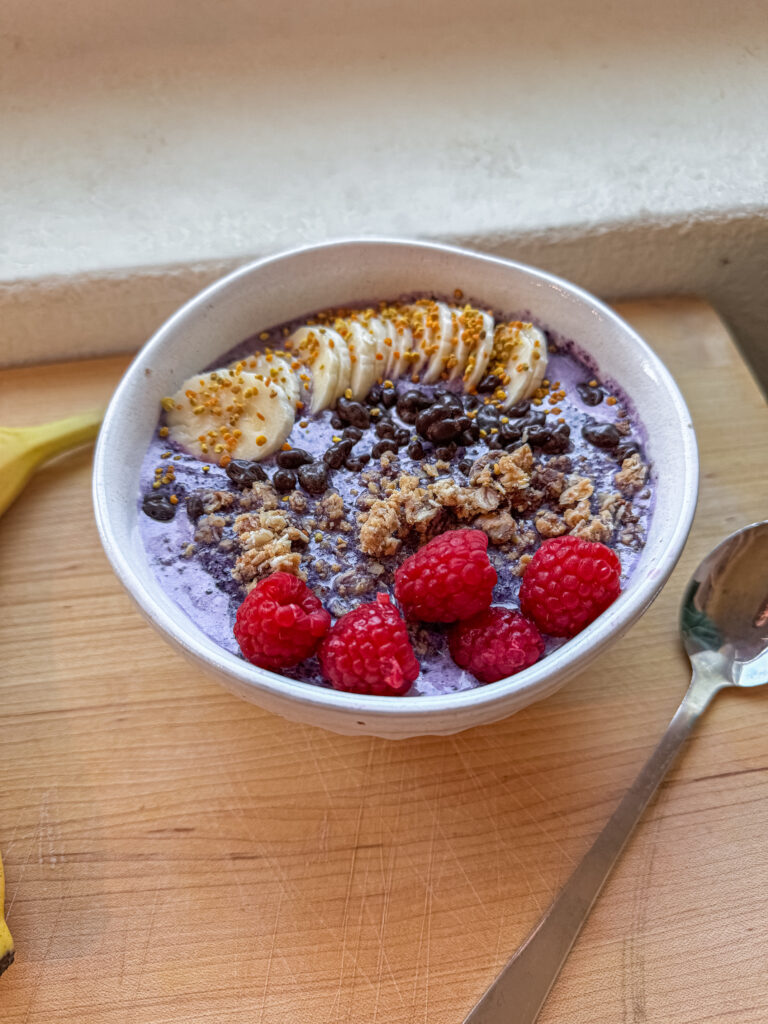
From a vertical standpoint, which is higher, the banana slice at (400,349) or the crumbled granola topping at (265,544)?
the banana slice at (400,349)

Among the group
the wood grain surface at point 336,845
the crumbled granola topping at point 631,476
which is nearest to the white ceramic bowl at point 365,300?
the crumbled granola topping at point 631,476

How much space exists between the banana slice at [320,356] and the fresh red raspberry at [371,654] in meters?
0.34

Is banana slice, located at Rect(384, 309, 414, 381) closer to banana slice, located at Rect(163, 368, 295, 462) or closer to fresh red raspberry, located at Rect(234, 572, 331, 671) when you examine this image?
banana slice, located at Rect(163, 368, 295, 462)

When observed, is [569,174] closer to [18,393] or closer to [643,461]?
[643,461]

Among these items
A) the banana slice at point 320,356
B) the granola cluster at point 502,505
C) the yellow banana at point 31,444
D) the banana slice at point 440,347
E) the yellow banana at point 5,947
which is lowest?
the yellow banana at point 5,947

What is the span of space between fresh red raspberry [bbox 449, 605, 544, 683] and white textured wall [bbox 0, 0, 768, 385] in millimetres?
713

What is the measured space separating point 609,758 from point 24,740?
0.67 metres

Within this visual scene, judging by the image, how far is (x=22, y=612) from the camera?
1.06 meters

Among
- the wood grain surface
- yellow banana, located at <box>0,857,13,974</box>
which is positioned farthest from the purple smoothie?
yellow banana, located at <box>0,857,13,974</box>

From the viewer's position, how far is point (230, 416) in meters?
1.03

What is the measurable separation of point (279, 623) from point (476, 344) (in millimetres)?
485

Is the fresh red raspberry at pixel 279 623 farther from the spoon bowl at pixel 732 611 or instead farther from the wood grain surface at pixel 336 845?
the spoon bowl at pixel 732 611

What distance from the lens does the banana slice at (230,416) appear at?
1.02 metres

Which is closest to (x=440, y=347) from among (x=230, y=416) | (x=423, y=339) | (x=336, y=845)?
(x=423, y=339)
